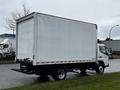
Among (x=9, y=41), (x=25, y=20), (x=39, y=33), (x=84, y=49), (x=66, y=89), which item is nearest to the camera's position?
(x=66, y=89)

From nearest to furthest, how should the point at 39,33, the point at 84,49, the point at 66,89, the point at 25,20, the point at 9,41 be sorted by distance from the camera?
the point at 66,89 < the point at 39,33 < the point at 25,20 < the point at 84,49 < the point at 9,41

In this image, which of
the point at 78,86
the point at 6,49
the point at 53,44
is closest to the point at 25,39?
the point at 53,44

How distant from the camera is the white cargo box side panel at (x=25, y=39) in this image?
1352 centimetres

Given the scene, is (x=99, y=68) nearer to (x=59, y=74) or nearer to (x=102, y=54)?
(x=102, y=54)

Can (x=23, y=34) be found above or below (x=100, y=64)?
above

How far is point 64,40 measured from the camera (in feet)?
48.3

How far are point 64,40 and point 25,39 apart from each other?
2356mm

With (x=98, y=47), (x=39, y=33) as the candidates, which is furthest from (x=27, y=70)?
(x=98, y=47)

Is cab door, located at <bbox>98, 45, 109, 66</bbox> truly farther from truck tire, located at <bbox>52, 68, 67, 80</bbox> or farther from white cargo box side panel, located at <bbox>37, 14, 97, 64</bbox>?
truck tire, located at <bbox>52, 68, 67, 80</bbox>

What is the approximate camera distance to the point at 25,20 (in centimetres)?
1437

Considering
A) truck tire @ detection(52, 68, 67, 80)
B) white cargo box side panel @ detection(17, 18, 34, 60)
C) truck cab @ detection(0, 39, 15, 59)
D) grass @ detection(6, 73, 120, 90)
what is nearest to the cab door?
truck tire @ detection(52, 68, 67, 80)

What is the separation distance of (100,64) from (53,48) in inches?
214

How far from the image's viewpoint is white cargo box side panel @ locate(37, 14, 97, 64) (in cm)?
1344

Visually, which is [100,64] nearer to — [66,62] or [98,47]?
[98,47]
